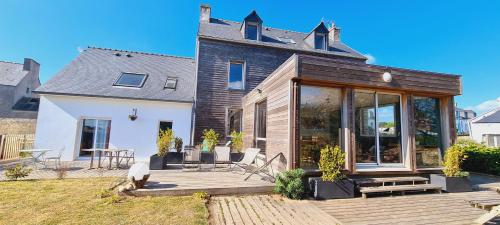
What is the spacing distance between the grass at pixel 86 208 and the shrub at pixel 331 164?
2.66 m

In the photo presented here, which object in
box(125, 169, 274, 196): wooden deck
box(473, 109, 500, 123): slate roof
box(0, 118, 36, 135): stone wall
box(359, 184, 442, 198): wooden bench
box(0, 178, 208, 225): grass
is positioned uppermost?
box(473, 109, 500, 123): slate roof

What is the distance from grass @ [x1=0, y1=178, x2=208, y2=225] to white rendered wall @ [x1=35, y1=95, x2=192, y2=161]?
4.88 metres

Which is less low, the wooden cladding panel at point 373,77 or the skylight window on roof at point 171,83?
the skylight window on roof at point 171,83

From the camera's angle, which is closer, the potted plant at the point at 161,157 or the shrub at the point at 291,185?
the shrub at the point at 291,185

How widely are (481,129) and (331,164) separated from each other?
2299cm

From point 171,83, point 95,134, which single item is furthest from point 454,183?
point 95,134

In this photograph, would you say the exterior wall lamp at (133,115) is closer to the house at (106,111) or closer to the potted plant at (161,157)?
the house at (106,111)

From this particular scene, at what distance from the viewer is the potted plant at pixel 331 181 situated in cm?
474

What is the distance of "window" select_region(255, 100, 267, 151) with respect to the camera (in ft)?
24.3

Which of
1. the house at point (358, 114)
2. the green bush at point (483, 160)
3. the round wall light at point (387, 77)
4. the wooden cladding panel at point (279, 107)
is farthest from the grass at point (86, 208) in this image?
the green bush at point (483, 160)

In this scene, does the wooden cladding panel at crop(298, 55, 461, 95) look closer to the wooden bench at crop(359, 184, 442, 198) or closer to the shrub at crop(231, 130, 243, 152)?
the wooden bench at crop(359, 184, 442, 198)

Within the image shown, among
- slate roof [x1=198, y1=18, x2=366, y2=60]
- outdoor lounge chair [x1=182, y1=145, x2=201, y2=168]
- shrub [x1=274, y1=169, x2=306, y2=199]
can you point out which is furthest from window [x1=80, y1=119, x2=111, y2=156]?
shrub [x1=274, y1=169, x2=306, y2=199]

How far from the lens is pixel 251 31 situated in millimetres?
12195

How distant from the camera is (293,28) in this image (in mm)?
15445
